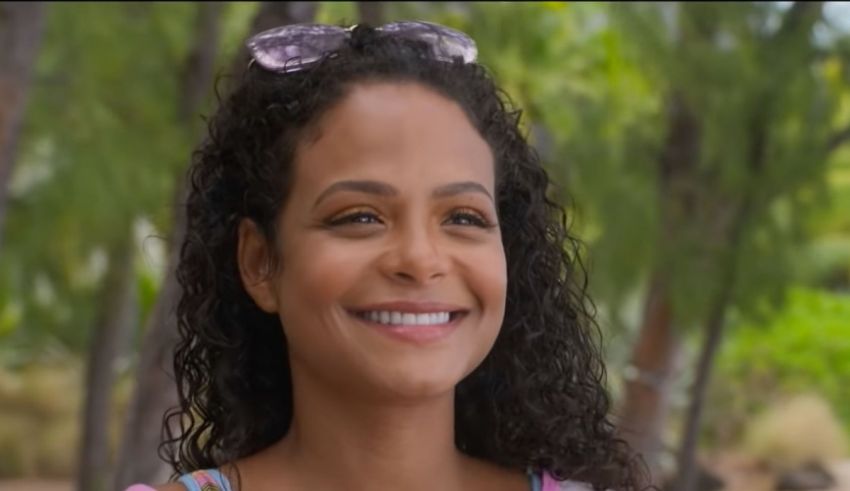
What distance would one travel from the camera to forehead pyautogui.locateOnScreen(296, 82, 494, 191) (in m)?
1.67

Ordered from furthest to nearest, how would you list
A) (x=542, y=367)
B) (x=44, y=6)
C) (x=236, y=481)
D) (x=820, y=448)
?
(x=820, y=448)
(x=44, y=6)
(x=542, y=367)
(x=236, y=481)

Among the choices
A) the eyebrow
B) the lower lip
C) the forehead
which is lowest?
the lower lip

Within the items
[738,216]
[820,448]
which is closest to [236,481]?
[738,216]

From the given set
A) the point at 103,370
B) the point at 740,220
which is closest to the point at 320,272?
the point at 740,220

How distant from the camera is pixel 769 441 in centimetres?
1244

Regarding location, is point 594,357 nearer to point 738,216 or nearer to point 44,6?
point 44,6

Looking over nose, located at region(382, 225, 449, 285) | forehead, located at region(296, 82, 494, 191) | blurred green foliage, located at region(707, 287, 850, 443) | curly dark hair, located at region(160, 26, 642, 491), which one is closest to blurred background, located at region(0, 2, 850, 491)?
curly dark hair, located at region(160, 26, 642, 491)

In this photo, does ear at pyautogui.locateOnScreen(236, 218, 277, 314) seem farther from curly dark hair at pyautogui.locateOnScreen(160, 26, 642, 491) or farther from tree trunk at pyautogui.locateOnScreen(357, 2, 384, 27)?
tree trunk at pyautogui.locateOnScreen(357, 2, 384, 27)

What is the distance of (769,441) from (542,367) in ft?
35.6

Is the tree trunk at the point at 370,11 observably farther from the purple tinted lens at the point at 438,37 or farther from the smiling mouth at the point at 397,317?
the smiling mouth at the point at 397,317

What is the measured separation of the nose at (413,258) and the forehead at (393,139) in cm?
6

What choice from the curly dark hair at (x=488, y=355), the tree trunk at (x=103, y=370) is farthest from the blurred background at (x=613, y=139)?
the curly dark hair at (x=488, y=355)

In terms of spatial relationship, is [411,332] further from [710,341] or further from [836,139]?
[710,341]

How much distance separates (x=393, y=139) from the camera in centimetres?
168
